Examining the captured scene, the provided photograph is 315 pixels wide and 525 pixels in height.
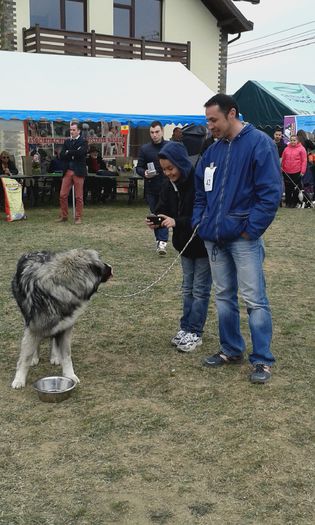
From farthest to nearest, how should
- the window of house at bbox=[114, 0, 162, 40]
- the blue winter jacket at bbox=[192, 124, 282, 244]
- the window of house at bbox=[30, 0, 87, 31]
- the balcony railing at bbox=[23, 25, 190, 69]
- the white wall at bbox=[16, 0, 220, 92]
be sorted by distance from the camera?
the window of house at bbox=[114, 0, 162, 40]
the white wall at bbox=[16, 0, 220, 92]
the window of house at bbox=[30, 0, 87, 31]
the balcony railing at bbox=[23, 25, 190, 69]
the blue winter jacket at bbox=[192, 124, 282, 244]

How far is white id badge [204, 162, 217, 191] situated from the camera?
3665mm

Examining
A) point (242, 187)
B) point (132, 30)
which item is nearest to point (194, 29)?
point (132, 30)

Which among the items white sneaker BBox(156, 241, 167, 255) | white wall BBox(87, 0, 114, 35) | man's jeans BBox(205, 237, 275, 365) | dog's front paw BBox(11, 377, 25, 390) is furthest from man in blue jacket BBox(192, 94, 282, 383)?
white wall BBox(87, 0, 114, 35)

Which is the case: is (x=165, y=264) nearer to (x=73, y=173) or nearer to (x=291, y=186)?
(x=73, y=173)

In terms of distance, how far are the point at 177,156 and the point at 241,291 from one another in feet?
3.58

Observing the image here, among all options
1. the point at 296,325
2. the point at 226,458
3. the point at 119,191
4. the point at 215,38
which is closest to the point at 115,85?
the point at 119,191

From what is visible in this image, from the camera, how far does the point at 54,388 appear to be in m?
3.66

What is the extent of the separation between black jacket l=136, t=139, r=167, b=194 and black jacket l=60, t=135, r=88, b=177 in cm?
272

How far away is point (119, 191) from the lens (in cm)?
1528

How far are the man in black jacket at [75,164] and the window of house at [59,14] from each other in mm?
10083

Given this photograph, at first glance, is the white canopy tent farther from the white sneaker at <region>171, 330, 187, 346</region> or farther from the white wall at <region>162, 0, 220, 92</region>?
the white sneaker at <region>171, 330, 187, 346</region>

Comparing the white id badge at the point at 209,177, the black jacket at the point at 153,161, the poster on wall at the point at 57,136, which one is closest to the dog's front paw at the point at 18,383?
the white id badge at the point at 209,177

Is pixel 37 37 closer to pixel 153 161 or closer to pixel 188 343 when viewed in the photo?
pixel 153 161

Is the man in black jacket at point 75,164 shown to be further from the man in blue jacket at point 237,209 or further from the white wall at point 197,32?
the white wall at point 197,32
